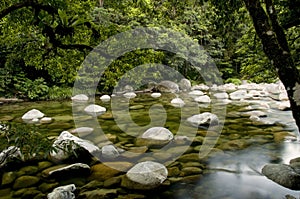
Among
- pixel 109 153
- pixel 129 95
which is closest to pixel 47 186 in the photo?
pixel 109 153

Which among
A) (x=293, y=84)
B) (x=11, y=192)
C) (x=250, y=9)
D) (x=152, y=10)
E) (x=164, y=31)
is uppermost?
(x=164, y=31)

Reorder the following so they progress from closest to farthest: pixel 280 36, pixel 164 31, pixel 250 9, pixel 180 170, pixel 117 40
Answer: pixel 250 9 < pixel 280 36 < pixel 117 40 < pixel 180 170 < pixel 164 31

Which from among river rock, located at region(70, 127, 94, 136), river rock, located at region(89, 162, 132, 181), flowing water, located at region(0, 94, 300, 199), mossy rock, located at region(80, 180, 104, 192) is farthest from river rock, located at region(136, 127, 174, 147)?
mossy rock, located at region(80, 180, 104, 192)

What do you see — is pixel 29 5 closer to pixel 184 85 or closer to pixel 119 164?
pixel 119 164

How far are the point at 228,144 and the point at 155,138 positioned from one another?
1.51 metres

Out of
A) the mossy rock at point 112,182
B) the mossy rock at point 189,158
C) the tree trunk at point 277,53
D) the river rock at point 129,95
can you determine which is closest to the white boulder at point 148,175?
the mossy rock at point 112,182

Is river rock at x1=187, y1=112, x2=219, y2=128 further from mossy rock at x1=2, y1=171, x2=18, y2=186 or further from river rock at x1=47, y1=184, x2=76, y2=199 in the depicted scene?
mossy rock at x1=2, y1=171, x2=18, y2=186

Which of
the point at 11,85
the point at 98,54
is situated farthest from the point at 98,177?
the point at 11,85

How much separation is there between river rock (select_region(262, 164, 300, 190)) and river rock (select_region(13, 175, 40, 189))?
3.35 m

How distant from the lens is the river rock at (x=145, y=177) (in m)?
3.60

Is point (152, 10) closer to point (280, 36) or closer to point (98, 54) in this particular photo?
point (98, 54)

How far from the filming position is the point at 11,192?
11.5 feet

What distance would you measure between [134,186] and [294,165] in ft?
8.03

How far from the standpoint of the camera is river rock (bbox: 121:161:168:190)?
3.60m
